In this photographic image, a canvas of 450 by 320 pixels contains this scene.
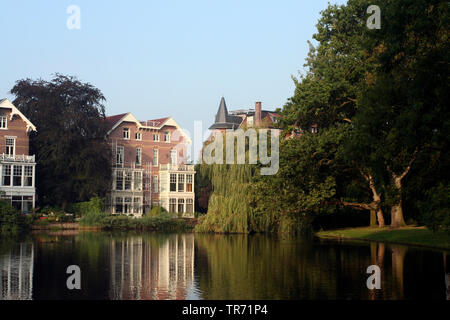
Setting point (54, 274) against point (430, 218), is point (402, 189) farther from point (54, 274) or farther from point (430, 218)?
point (54, 274)

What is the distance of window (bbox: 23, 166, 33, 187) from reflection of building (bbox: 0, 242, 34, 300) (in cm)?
2676

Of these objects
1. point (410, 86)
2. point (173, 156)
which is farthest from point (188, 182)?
point (410, 86)

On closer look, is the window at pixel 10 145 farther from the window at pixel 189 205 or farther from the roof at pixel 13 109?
the window at pixel 189 205

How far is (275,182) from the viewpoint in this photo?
40844 millimetres

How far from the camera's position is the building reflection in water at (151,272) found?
16781 mm

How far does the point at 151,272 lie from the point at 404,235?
19449 mm

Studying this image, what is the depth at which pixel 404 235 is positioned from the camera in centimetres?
3625

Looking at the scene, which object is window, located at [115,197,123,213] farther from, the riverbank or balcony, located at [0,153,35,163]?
balcony, located at [0,153,35,163]

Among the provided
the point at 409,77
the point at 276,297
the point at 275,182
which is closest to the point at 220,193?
the point at 275,182

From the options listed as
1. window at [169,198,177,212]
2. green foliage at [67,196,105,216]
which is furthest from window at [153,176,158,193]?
green foliage at [67,196,105,216]

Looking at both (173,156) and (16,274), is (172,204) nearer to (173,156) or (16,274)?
(173,156)

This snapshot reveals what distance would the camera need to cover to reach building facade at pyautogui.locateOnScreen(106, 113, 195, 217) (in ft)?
214
